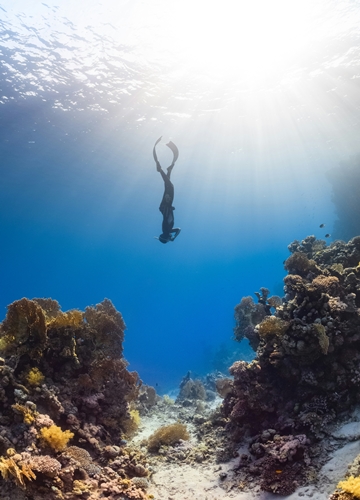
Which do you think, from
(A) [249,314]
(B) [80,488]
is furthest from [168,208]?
(B) [80,488]

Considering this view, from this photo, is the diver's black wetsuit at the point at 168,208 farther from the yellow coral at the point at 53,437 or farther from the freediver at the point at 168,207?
the yellow coral at the point at 53,437

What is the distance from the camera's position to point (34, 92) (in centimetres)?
2114

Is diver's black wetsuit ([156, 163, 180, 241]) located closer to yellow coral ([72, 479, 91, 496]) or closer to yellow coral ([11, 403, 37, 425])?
yellow coral ([11, 403, 37, 425])

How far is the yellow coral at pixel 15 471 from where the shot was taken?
12.3 ft

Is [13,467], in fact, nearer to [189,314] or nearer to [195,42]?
[195,42]

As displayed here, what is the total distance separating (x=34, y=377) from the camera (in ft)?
18.4

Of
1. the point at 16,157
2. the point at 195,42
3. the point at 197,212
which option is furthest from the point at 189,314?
the point at 195,42

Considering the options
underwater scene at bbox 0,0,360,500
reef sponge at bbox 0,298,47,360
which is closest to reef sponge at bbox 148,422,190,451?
underwater scene at bbox 0,0,360,500

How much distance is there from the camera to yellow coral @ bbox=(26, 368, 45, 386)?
5.57 meters

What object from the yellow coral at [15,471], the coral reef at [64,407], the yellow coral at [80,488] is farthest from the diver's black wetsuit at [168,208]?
the yellow coral at [15,471]

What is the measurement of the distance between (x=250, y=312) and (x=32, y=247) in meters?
73.0

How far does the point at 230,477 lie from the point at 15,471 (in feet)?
13.1

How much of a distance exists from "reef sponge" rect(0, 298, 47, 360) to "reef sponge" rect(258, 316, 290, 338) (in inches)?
195

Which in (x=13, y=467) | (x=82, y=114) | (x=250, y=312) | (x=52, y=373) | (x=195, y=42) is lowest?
(x=13, y=467)
